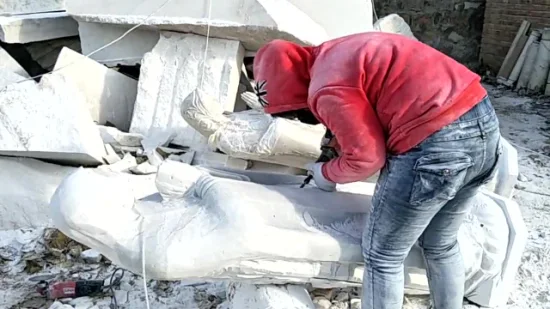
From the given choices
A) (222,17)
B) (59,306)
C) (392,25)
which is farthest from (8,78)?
(392,25)

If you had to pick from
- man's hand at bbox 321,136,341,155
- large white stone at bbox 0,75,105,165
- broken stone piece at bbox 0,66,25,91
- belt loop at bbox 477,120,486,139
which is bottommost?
large white stone at bbox 0,75,105,165

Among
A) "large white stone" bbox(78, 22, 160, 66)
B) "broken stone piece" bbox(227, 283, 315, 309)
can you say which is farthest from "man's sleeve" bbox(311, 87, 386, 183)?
"large white stone" bbox(78, 22, 160, 66)

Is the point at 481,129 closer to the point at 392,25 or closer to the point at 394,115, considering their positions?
the point at 394,115

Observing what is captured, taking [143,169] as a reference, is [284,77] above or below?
above

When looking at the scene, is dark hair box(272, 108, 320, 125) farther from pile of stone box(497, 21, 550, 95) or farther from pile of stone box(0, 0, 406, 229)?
pile of stone box(497, 21, 550, 95)

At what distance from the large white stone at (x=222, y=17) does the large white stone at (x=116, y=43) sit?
143 mm

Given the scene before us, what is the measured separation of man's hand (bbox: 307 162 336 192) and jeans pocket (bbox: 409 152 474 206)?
38 centimetres

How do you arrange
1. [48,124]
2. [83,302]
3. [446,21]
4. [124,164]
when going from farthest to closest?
[446,21]
[124,164]
[48,124]
[83,302]

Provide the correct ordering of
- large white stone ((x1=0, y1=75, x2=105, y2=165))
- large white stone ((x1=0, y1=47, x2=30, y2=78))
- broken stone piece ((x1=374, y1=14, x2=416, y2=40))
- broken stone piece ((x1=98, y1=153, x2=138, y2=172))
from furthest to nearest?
broken stone piece ((x1=374, y1=14, x2=416, y2=40)), large white stone ((x1=0, y1=47, x2=30, y2=78)), broken stone piece ((x1=98, y1=153, x2=138, y2=172)), large white stone ((x1=0, y1=75, x2=105, y2=165))

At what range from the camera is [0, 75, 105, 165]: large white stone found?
9.98 ft

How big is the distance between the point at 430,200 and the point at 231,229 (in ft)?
2.05

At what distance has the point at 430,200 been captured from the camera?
5.84 ft

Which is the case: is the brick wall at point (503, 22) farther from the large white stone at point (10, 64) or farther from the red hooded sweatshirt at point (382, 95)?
the red hooded sweatshirt at point (382, 95)

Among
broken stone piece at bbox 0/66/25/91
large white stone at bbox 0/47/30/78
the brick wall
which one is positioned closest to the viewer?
broken stone piece at bbox 0/66/25/91
